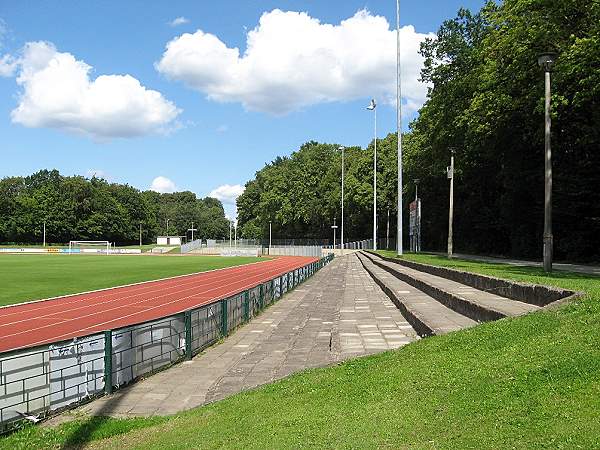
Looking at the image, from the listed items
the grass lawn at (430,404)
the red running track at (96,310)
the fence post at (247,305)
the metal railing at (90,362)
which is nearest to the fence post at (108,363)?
the metal railing at (90,362)

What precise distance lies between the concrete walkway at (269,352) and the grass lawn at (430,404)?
122cm

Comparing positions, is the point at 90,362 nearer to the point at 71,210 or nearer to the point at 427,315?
the point at 427,315

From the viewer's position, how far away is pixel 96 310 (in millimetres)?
19719

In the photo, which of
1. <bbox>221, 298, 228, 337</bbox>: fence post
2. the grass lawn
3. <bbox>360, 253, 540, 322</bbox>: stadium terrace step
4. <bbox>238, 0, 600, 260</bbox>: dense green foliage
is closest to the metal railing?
the grass lawn

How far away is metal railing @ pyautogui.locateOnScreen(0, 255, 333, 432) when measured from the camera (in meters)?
6.84

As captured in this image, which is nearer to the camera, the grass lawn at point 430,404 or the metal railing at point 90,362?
the grass lawn at point 430,404

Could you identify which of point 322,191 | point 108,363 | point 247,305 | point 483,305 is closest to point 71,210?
point 322,191

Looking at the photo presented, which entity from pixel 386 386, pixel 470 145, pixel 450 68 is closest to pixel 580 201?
pixel 470 145

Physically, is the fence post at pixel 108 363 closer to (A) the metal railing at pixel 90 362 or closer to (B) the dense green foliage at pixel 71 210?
(A) the metal railing at pixel 90 362

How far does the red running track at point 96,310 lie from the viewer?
14.9m

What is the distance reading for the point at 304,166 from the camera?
107 m

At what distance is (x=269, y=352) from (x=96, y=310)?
1033 cm

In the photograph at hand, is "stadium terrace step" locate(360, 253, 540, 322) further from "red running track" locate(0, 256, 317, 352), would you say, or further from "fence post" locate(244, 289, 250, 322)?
"red running track" locate(0, 256, 317, 352)

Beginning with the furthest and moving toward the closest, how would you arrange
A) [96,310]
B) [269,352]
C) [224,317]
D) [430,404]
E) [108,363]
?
[96,310] < [224,317] < [269,352] < [108,363] < [430,404]
